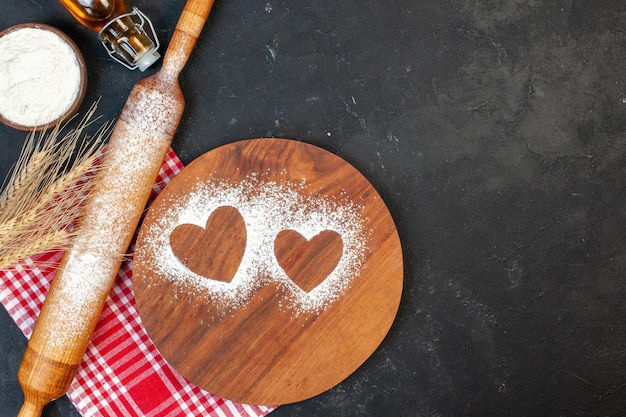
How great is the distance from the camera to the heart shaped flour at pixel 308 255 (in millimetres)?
1627

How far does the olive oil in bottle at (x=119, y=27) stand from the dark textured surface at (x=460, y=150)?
0.07m

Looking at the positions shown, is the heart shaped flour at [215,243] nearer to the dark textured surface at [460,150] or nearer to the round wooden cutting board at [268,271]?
the round wooden cutting board at [268,271]

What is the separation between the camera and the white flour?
1.59 meters

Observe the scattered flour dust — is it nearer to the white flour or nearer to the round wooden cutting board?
the round wooden cutting board

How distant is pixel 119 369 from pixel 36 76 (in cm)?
85

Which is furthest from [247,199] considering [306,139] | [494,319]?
[494,319]

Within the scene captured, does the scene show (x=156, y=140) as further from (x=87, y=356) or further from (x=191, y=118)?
(x=87, y=356)

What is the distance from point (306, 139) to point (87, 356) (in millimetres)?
890

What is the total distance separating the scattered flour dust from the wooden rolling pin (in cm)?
11

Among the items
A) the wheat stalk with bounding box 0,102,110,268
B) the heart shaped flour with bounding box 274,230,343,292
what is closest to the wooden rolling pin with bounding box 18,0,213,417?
the wheat stalk with bounding box 0,102,110,268

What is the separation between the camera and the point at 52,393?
1.59 meters

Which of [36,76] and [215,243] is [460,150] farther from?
[36,76]

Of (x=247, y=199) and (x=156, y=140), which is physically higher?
(x=156, y=140)

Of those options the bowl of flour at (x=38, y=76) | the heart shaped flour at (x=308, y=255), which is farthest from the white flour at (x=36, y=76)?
the heart shaped flour at (x=308, y=255)
